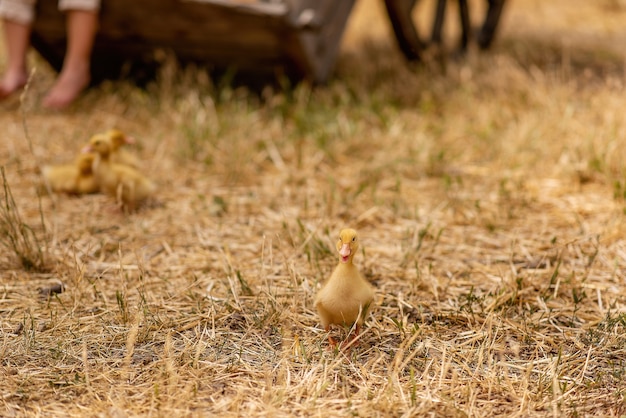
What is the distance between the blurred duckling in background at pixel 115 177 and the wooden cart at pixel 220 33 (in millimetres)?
1376

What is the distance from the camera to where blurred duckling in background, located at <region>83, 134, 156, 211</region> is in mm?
2971

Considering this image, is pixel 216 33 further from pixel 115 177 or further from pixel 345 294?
pixel 345 294

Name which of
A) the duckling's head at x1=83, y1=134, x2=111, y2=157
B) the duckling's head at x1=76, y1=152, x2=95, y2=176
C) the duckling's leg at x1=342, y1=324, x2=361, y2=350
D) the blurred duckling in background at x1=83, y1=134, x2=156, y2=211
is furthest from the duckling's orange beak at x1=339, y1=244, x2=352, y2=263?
the duckling's head at x1=76, y1=152, x2=95, y2=176

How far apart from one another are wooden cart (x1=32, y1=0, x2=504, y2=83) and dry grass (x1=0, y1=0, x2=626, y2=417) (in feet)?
0.68

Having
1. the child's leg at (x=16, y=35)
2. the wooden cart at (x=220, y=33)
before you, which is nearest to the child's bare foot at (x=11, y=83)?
the child's leg at (x=16, y=35)

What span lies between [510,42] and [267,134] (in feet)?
10.7

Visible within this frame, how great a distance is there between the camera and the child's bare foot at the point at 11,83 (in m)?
4.28

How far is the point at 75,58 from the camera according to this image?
4.31 meters

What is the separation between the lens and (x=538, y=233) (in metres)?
2.85

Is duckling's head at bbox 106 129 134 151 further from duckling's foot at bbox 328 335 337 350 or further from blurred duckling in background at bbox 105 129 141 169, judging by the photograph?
duckling's foot at bbox 328 335 337 350

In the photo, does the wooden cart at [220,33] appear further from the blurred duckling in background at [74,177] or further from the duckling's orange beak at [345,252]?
the duckling's orange beak at [345,252]

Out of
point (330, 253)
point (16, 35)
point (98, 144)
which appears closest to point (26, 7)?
point (16, 35)

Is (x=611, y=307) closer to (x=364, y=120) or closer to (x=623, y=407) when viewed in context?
(x=623, y=407)

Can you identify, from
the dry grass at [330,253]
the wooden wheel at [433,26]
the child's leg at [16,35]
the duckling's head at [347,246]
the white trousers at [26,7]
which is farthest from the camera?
the wooden wheel at [433,26]
